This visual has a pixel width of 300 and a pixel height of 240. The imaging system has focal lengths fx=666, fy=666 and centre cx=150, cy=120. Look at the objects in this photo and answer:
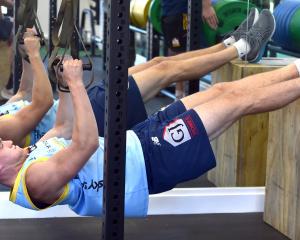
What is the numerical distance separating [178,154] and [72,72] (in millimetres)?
685

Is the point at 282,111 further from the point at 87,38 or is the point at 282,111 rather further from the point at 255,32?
the point at 87,38

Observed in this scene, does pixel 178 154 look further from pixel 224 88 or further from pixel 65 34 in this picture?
pixel 65 34

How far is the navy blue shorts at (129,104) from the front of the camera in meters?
3.33

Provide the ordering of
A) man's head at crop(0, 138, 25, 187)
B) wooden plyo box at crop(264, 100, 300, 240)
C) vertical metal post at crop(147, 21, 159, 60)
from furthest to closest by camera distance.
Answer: vertical metal post at crop(147, 21, 159, 60) < wooden plyo box at crop(264, 100, 300, 240) < man's head at crop(0, 138, 25, 187)

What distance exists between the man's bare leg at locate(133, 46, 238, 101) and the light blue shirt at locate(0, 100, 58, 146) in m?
0.48

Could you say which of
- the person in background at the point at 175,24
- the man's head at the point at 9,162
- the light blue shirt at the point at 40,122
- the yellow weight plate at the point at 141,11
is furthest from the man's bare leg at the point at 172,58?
the yellow weight plate at the point at 141,11

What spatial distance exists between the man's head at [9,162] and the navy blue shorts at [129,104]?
68 cm

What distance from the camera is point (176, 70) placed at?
3594 mm

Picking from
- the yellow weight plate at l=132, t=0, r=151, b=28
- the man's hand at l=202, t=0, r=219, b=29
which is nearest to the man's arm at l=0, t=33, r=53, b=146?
the man's hand at l=202, t=0, r=219, b=29

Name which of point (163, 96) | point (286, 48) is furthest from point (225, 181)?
point (163, 96)

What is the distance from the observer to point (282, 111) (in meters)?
3.34

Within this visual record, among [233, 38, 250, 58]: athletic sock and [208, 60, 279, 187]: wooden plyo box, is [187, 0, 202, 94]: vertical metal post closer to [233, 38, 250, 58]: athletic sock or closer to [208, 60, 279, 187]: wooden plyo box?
[208, 60, 279, 187]: wooden plyo box

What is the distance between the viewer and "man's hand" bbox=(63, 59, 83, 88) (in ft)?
7.68

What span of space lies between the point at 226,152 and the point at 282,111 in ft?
2.65
